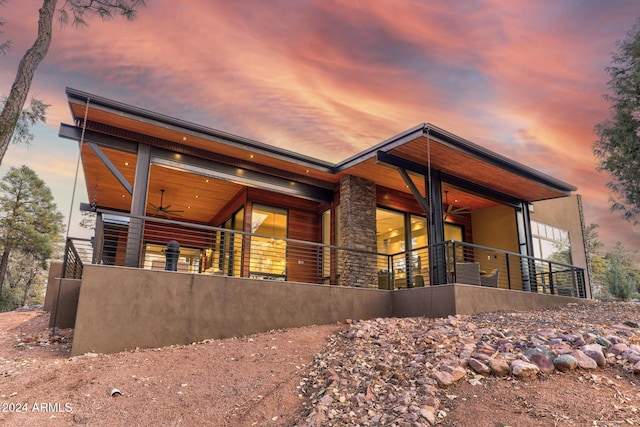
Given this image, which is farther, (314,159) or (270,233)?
(270,233)

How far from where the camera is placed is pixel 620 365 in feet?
12.7

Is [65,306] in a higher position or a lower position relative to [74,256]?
lower

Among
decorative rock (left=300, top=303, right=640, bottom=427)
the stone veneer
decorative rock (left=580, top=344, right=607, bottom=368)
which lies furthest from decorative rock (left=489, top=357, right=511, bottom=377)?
the stone veneer

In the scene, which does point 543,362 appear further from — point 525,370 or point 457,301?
point 457,301

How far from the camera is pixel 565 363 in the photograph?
3.81 meters

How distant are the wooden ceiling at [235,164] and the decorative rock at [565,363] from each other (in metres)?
4.84

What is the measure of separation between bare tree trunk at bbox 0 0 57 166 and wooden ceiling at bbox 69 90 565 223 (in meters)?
0.98

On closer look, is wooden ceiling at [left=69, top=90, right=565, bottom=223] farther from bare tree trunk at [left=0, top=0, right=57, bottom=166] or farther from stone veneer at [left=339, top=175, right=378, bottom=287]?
bare tree trunk at [left=0, top=0, right=57, bottom=166]

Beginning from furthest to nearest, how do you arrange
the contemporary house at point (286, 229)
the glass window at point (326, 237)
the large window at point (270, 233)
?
the large window at point (270, 233)
the glass window at point (326, 237)
the contemporary house at point (286, 229)

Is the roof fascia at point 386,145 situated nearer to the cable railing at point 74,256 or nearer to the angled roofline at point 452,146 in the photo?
the angled roofline at point 452,146

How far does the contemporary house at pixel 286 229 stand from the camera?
6.17 metres

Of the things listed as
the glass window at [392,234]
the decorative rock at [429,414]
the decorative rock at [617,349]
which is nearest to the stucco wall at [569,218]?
the glass window at [392,234]

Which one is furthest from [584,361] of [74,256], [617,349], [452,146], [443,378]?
[74,256]

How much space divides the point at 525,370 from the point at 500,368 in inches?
8.3
